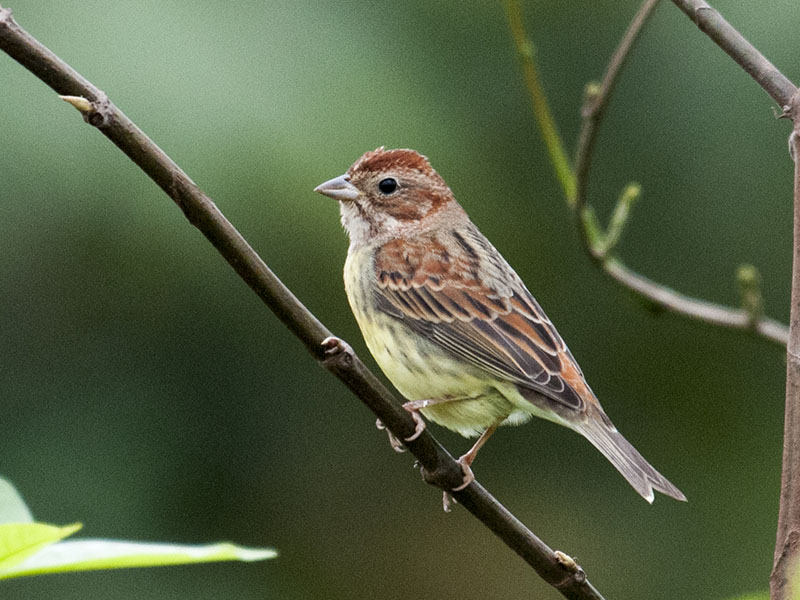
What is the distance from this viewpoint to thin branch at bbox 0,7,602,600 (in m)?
1.77

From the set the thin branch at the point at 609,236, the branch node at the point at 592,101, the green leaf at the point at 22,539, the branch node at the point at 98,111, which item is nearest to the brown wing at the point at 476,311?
the thin branch at the point at 609,236

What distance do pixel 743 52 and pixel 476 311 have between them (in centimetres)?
155

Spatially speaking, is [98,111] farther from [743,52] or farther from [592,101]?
[592,101]

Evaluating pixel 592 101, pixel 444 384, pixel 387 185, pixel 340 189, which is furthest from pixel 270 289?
pixel 592 101

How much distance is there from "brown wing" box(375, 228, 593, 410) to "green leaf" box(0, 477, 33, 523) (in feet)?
5.64

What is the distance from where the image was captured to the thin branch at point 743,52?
2021 mm

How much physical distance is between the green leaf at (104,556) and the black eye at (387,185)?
2.30m

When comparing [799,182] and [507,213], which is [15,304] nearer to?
[507,213]

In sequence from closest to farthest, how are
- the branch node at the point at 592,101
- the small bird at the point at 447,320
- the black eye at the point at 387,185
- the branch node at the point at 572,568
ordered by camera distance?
the branch node at the point at 572,568
the small bird at the point at 447,320
the branch node at the point at 592,101
the black eye at the point at 387,185

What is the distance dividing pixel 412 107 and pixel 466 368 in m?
1.52

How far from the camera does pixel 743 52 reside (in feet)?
6.91

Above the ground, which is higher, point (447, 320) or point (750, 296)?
point (447, 320)

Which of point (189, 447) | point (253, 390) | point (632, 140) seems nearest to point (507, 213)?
point (632, 140)

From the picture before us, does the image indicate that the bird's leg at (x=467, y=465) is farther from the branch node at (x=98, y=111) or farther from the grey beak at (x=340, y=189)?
the branch node at (x=98, y=111)
